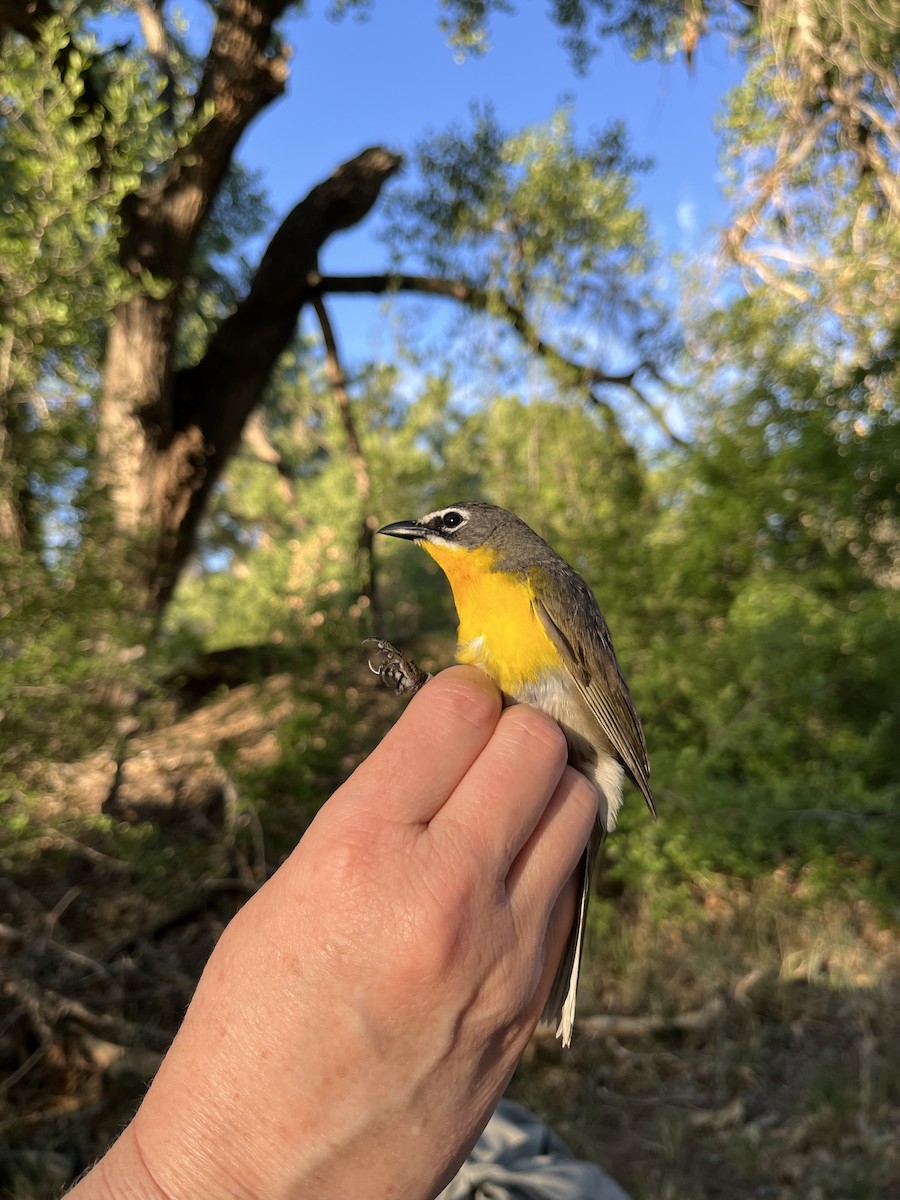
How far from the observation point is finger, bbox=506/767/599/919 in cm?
133

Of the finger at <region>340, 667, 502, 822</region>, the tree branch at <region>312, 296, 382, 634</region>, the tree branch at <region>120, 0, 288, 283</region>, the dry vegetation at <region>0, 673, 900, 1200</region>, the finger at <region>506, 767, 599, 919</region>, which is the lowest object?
the dry vegetation at <region>0, 673, 900, 1200</region>

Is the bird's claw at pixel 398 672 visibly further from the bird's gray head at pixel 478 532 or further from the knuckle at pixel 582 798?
the knuckle at pixel 582 798

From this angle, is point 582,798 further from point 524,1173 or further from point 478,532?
point 524,1173

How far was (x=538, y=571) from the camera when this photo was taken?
2209mm

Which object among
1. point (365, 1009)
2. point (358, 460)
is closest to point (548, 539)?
point (358, 460)

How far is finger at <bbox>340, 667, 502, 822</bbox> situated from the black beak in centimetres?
98

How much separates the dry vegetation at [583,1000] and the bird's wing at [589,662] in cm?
237

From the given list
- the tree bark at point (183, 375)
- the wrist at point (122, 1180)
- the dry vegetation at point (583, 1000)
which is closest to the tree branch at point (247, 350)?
the tree bark at point (183, 375)

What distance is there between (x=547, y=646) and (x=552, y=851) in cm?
78

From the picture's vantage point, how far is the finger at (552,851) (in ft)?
4.37

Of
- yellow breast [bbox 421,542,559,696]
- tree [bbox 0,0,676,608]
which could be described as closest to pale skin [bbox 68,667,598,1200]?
yellow breast [bbox 421,542,559,696]

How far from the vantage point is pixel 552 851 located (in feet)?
4.56

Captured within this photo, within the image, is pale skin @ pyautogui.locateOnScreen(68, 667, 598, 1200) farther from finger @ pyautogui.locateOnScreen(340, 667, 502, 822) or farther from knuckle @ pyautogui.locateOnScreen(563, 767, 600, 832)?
knuckle @ pyautogui.locateOnScreen(563, 767, 600, 832)

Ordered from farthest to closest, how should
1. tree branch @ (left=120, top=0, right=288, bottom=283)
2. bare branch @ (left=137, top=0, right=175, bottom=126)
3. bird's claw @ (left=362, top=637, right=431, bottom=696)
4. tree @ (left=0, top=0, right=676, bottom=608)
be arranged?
bare branch @ (left=137, top=0, right=175, bottom=126) → tree branch @ (left=120, top=0, right=288, bottom=283) → tree @ (left=0, top=0, right=676, bottom=608) → bird's claw @ (left=362, top=637, right=431, bottom=696)
